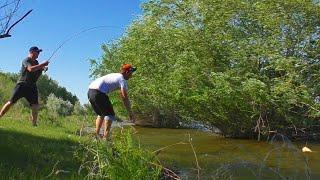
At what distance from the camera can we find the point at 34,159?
8.10 metres

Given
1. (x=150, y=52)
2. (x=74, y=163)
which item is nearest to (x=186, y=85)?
(x=150, y=52)

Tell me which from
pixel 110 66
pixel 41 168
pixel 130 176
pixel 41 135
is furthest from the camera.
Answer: pixel 110 66

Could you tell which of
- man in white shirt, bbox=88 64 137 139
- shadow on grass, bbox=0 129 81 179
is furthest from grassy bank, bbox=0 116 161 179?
man in white shirt, bbox=88 64 137 139

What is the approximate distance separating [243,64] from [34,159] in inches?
582

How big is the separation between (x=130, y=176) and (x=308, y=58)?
1753 centimetres

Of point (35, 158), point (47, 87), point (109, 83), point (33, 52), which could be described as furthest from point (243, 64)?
point (47, 87)

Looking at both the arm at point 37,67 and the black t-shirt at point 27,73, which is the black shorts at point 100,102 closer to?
the arm at point 37,67

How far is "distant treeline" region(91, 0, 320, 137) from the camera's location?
2091 centimetres

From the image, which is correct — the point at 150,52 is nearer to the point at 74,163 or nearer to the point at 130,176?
the point at 74,163

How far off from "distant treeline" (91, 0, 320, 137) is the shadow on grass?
11.1m

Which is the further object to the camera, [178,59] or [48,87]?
[48,87]

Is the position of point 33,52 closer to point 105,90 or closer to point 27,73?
point 27,73

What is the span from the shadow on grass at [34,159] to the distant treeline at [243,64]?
11145mm

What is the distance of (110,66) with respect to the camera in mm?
36375
